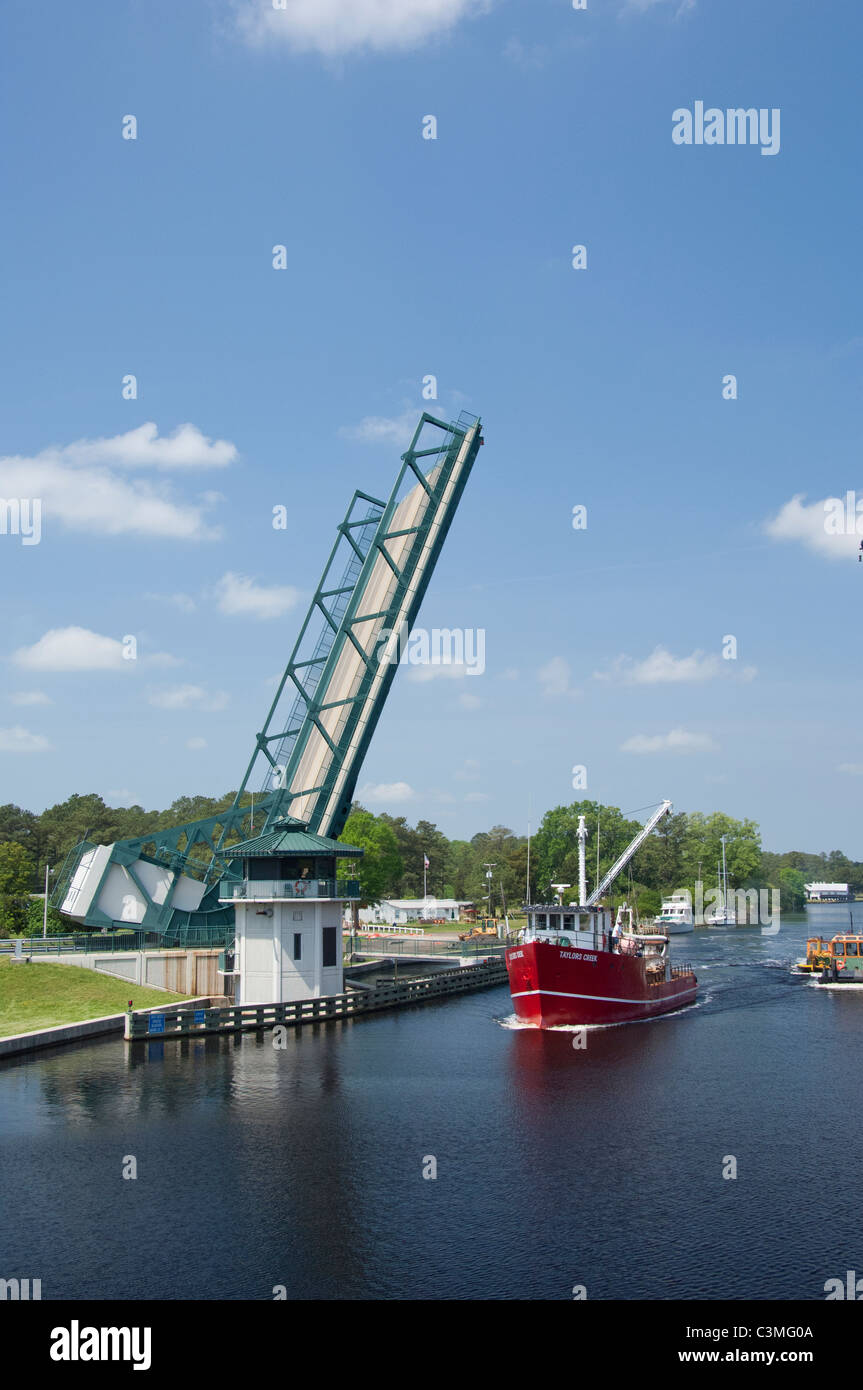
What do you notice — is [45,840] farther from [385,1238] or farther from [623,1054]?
[385,1238]

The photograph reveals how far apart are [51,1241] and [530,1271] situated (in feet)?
30.2

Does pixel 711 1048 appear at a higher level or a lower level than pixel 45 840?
lower

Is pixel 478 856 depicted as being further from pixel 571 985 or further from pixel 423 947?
pixel 571 985

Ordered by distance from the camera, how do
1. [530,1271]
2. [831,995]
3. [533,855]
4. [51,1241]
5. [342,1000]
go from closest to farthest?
[530,1271] < [51,1241] < [342,1000] < [831,995] < [533,855]

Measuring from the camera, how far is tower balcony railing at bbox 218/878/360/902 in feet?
147

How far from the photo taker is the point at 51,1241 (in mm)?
19984

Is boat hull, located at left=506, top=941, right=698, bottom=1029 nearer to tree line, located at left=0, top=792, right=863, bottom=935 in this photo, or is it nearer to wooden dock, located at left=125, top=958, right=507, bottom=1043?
wooden dock, located at left=125, top=958, right=507, bottom=1043

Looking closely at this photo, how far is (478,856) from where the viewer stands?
625 ft

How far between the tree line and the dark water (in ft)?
104

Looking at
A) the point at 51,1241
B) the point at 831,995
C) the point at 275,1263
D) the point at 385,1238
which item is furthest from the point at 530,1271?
the point at 831,995

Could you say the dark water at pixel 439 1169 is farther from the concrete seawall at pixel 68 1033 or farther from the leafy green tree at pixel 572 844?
the leafy green tree at pixel 572 844

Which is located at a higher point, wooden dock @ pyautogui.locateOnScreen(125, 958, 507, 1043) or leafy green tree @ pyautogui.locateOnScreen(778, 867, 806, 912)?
wooden dock @ pyautogui.locateOnScreen(125, 958, 507, 1043)

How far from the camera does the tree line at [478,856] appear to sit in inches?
3397

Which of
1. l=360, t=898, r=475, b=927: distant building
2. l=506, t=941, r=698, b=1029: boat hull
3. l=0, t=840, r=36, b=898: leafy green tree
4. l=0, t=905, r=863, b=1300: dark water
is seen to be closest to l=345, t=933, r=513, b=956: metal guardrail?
l=360, t=898, r=475, b=927: distant building
